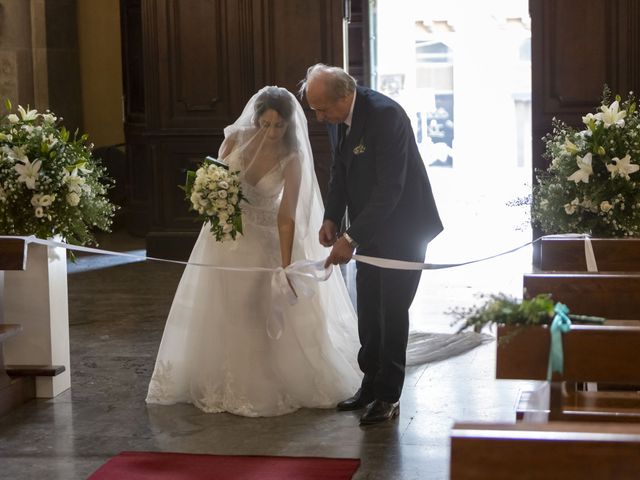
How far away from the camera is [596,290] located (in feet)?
14.5

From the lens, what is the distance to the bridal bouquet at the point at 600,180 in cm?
604

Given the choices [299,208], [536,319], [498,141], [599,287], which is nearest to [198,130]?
[299,208]

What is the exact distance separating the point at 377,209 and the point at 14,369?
2.19 m

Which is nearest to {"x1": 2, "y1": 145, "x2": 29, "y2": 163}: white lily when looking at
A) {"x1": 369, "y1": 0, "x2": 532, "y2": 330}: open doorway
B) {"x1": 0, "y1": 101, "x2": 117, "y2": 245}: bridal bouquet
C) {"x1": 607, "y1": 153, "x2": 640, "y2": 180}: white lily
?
{"x1": 0, "y1": 101, "x2": 117, "y2": 245}: bridal bouquet

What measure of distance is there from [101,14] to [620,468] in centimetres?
1324

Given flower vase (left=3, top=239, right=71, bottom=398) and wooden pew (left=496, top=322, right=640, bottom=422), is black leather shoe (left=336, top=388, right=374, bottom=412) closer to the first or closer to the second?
flower vase (left=3, top=239, right=71, bottom=398)

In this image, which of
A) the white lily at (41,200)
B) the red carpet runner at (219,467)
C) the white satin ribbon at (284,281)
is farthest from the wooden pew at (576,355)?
the white lily at (41,200)

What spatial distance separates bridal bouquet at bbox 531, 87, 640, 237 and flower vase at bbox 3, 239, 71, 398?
2.73 meters

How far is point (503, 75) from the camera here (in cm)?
2255

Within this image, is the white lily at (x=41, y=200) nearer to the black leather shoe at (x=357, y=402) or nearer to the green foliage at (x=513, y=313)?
the black leather shoe at (x=357, y=402)

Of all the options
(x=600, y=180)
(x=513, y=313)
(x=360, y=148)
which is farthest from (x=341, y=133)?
(x=513, y=313)

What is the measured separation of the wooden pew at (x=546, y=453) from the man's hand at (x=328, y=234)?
3.23m

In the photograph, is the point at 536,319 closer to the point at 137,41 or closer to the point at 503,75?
the point at 137,41

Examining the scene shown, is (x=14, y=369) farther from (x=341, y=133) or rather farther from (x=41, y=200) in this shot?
(x=341, y=133)
